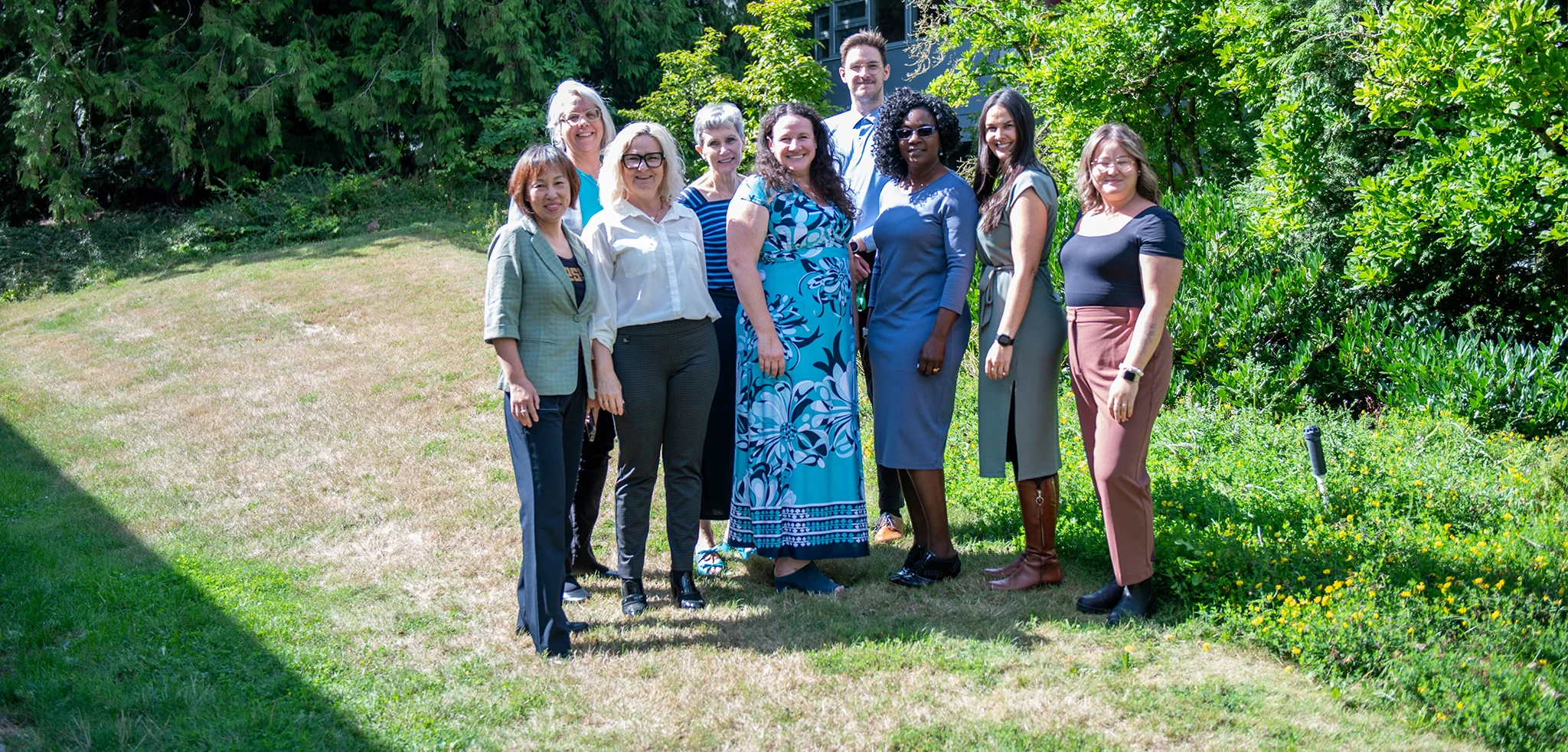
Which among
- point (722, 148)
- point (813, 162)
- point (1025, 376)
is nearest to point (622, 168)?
point (722, 148)

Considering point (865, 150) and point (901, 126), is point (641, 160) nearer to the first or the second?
point (901, 126)

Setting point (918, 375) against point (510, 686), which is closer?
point (510, 686)

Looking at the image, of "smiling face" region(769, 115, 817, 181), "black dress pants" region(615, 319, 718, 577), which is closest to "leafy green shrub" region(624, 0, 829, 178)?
"smiling face" region(769, 115, 817, 181)

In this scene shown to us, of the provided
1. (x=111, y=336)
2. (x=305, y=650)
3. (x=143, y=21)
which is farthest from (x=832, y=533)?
(x=143, y=21)

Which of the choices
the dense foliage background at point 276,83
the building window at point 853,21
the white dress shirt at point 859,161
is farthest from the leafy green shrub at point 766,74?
the white dress shirt at point 859,161

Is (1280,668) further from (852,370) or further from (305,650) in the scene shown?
(305,650)

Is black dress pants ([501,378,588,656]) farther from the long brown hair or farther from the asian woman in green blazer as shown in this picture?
the long brown hair

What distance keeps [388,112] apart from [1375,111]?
1461 cm

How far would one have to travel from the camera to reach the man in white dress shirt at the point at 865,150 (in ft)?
16.3

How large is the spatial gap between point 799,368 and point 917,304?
550 mm

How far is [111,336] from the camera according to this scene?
11.7m

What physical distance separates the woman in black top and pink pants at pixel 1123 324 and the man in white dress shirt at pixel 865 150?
967mm

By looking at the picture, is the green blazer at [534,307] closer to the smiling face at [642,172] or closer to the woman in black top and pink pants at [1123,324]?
the smiling face at [642,172]

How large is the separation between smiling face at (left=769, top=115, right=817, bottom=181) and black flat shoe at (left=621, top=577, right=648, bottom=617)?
→ 1781 mm
